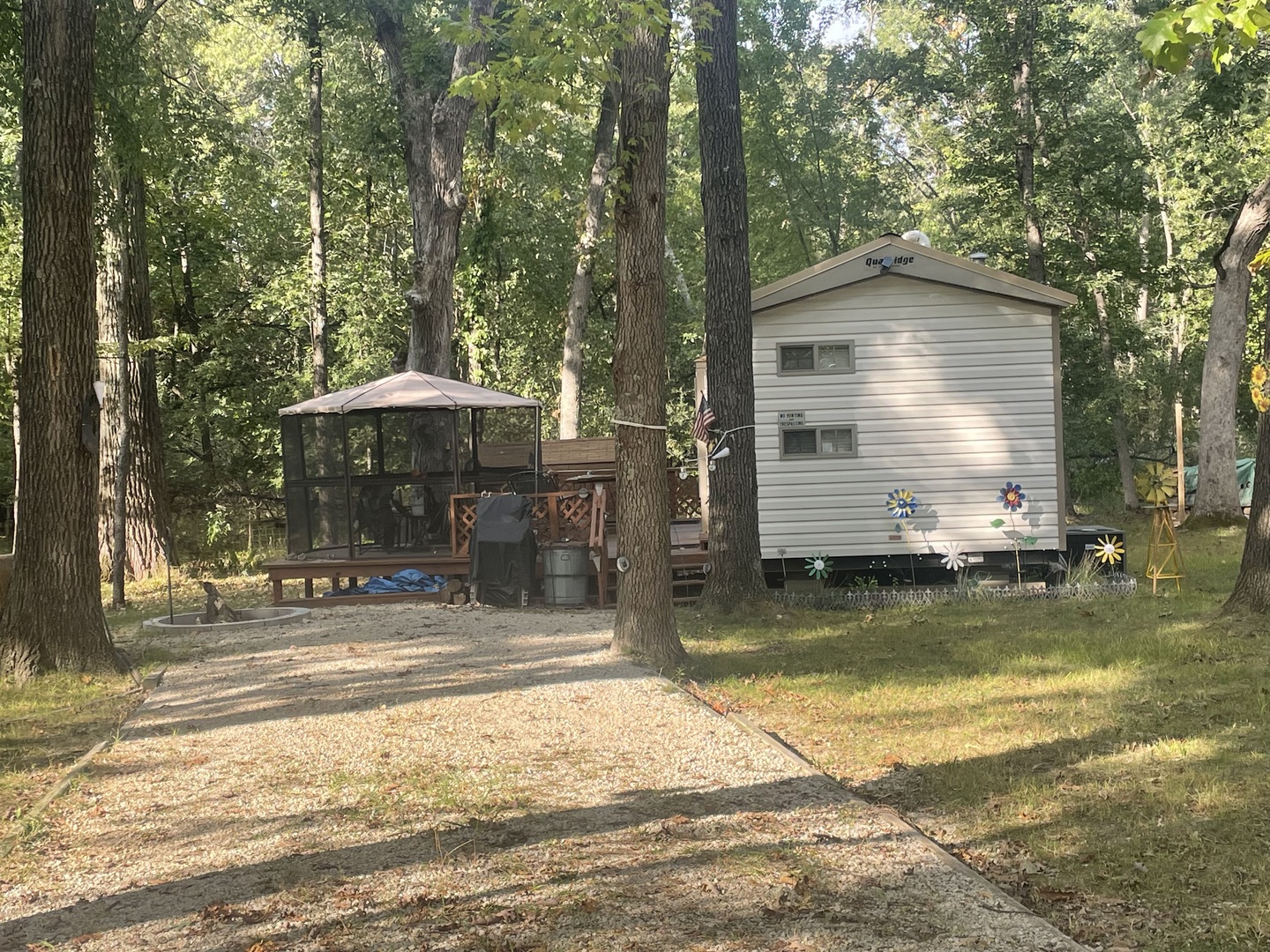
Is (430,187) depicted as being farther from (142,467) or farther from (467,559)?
(467,559)

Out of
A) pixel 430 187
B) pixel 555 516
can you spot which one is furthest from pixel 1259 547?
pixel 430 187

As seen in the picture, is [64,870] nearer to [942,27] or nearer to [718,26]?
[718,26]

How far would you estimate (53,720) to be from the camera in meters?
7.84

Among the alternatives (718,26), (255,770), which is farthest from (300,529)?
(255,770)

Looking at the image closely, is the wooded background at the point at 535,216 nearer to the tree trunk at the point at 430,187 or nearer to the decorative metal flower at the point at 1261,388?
the tree trunk at the point at 430,187

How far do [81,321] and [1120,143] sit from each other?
19.8 meters

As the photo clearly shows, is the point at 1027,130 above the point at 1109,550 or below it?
above

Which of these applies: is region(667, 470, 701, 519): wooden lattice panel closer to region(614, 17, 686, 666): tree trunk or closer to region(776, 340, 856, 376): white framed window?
region(776, 340, 856, 376): white framed window

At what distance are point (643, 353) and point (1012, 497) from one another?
653 centimetres

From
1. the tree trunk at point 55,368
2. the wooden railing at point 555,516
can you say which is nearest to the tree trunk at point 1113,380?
the wooden railing at point 555,516

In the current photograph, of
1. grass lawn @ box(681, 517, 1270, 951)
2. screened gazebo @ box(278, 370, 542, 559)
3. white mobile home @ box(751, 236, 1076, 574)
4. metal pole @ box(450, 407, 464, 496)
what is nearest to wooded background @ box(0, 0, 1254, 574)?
screened gazebo @ box(278, 370, 542, 559)

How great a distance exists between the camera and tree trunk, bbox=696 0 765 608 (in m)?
12.3

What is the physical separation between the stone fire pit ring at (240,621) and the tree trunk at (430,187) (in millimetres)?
5949

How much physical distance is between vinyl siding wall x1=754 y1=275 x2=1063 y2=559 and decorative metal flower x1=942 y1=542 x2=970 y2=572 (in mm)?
76
